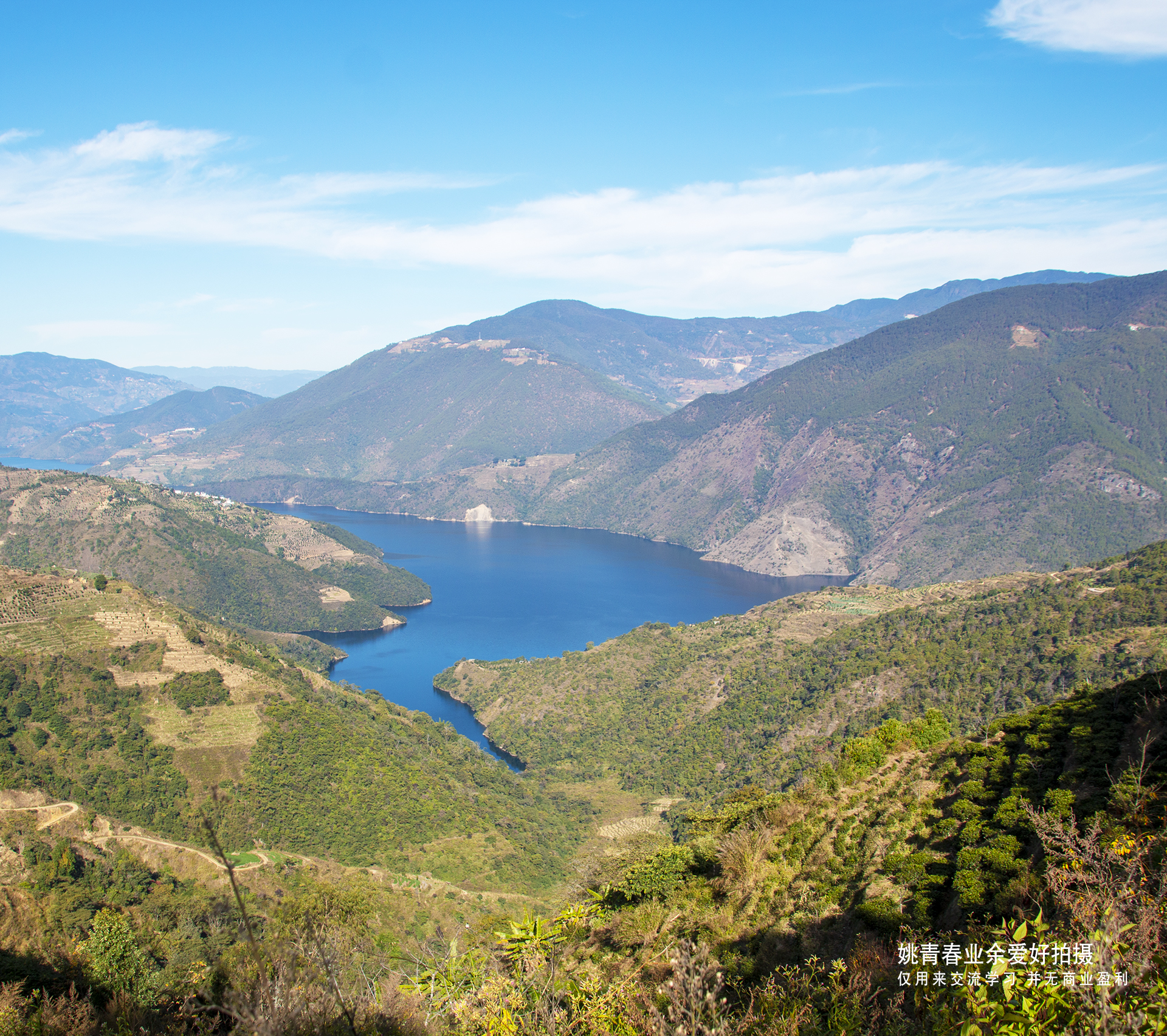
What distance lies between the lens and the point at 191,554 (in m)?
157

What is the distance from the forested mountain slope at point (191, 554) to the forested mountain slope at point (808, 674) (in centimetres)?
5773

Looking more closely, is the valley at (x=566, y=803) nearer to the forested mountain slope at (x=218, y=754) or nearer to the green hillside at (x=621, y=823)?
the green hillside at (x=621, y=823)

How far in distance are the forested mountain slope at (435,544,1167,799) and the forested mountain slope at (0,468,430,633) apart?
57.7m

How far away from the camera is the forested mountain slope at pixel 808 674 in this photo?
70062mm

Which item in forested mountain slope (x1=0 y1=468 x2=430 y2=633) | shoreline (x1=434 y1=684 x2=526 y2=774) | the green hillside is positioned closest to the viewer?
the green hillside

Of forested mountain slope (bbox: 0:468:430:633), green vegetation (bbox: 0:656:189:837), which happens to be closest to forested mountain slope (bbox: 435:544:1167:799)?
green vegetation (bbox: 0:656:189:837)

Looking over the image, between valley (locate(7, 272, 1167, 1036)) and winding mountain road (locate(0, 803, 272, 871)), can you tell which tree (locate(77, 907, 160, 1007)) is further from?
winding mountain road (locate(0, 803, 272, 871))

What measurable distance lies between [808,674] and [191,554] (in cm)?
12414

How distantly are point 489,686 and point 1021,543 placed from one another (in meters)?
141

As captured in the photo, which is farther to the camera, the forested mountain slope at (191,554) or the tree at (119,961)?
the forested mountain slope at (191,554)

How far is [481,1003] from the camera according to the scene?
547 inches

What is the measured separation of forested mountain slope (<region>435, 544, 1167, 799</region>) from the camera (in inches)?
2758

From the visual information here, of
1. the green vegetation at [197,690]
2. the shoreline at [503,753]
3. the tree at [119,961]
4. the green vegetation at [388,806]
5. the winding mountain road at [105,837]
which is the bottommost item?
the shoreline at [503,753]

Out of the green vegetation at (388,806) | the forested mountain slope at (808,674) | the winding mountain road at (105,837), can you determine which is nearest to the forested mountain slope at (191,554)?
the forested mountain slope at (808,674)
